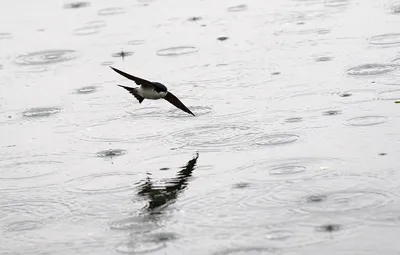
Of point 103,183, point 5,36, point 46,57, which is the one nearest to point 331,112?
point 103,183

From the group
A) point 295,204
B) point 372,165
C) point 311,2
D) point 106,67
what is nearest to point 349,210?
point 295,204

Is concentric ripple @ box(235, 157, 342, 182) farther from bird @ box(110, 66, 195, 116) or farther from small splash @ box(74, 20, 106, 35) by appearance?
small splash @ box(74, 20, 106, 35)

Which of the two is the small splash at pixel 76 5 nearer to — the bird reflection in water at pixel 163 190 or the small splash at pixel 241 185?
the bird reflection in water at pixel 163 190

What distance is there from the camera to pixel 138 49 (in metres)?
11.7

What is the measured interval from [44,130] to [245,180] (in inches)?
89.6

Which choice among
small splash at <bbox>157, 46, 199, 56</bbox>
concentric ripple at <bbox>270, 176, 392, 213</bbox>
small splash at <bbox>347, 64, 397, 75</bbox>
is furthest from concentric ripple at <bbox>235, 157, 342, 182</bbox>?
small splash at <bbox>157, 46, 199, 56</bbox>

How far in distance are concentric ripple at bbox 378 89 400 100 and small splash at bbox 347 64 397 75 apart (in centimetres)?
56

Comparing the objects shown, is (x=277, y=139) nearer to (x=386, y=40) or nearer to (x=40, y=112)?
(x=40, y=112)

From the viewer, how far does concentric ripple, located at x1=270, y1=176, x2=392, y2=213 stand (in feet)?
23.5

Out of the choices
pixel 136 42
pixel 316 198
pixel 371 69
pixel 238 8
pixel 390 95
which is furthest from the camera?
pixel 238 8

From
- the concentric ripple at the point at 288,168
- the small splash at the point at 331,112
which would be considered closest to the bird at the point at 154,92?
the concentric ripple at the point at 288,168

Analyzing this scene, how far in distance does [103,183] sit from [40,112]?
201cm

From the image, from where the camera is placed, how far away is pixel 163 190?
25.6ft

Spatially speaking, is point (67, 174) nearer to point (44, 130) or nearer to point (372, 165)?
point (44, 130)
